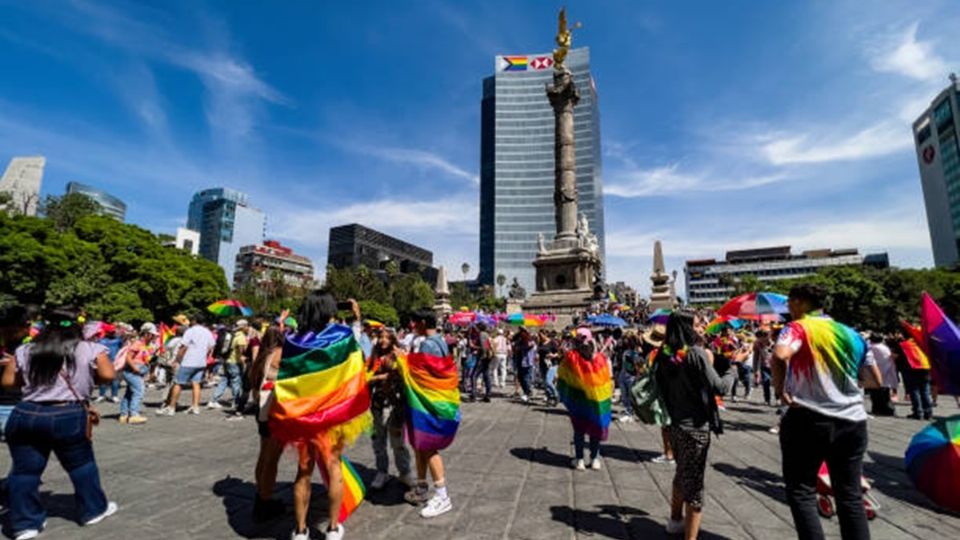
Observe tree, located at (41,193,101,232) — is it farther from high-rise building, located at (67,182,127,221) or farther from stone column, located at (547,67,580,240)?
high-rise building, located at (67,182,127,221)

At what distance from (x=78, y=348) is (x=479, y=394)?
33.5ft

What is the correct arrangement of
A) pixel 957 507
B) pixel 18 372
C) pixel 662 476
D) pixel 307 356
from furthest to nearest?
pixel 662 476 < pixel 957 507 < pixel 18 372 < pixel 307 356

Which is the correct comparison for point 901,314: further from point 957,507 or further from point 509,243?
point 509,243

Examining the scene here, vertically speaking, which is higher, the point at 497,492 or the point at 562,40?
the point at 562,40

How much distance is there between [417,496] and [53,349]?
338 cm

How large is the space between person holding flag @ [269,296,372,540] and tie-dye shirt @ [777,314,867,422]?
3340 millimetres

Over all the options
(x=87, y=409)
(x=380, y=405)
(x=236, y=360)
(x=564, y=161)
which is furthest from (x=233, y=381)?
(x=564, y=161)

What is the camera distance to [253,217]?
16862cm

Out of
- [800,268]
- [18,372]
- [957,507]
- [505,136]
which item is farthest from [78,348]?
[800,268]

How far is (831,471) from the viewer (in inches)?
112

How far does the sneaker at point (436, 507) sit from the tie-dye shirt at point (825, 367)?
2.99 metres

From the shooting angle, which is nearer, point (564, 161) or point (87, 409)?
point (87, 409)

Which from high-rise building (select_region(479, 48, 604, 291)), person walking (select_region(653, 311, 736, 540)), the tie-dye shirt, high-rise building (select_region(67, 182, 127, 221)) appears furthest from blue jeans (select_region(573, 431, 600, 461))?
high-rise building (select_region(67, 182, 127, 221))

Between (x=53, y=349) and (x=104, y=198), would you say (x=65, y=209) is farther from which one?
(x=104, y=198)
